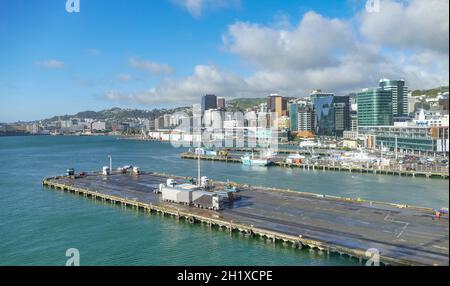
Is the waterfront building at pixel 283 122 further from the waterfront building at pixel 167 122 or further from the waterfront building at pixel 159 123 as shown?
the waterfront building at pixel 159 123

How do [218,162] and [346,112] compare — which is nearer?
[218,162]

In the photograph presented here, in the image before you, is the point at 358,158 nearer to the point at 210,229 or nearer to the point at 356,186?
the point at 356,186

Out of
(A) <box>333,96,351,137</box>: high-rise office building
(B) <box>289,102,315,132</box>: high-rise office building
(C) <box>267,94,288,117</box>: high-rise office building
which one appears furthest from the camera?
(C) <box>267,94,288,117</box>: high-rise office building

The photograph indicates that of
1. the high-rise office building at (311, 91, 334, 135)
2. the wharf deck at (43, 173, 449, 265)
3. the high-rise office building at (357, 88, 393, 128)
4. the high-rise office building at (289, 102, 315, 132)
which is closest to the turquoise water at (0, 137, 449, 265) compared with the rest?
the wharf deck at (43, 173, 449, 265)

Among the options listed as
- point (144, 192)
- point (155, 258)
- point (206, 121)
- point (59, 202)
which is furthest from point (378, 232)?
point (206, 121)

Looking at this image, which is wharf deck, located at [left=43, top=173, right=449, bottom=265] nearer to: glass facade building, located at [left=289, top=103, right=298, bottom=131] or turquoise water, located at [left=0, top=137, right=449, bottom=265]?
turquoise water, located at [left=0, top=137, right=449, bottom=265]

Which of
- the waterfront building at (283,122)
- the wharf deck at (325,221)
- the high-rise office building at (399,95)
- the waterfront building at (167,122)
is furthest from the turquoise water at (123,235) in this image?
the waterfront building at (167,122)

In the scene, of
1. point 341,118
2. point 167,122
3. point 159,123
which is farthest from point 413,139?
point 159,123
